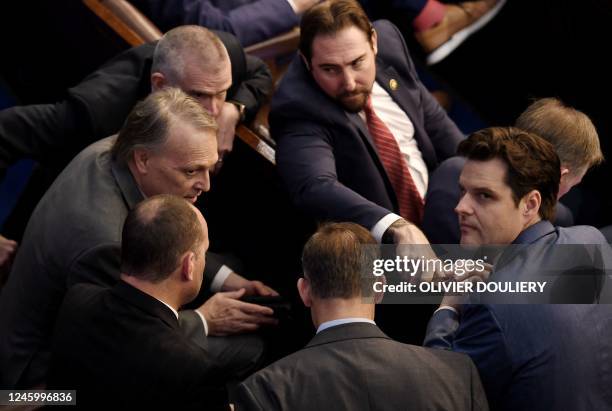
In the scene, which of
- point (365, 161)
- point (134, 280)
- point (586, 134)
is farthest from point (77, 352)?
point (586, 134)

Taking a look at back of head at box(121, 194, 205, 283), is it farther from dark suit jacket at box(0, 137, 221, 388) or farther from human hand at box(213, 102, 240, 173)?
human hand at box(213, 102, 240, 173)

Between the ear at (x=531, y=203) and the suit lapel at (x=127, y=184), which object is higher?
the ear at (x=531, y=203)

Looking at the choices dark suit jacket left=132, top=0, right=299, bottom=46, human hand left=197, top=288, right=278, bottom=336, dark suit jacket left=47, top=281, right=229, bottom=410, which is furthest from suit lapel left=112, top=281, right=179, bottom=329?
dark suit jacket left=132, top=0, right=299, bottom=46

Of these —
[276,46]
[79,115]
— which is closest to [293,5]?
[276,46]

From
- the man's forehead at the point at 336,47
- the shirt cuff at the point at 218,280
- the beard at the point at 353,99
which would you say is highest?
the man's forehead at the point at 336,47

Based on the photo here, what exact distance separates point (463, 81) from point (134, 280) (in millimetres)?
2045

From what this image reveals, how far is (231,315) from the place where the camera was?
2.56m

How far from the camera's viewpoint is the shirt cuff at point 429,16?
3.72 meters

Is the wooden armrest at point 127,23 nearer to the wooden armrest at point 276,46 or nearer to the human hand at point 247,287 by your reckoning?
the wooden armrest at point 276,46

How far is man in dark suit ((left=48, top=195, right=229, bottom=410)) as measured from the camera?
2.05 meters

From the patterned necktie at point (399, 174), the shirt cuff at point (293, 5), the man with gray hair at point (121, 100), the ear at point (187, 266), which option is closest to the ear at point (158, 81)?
the man with gray hair at point (121, 100)

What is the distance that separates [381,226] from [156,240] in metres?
0.64

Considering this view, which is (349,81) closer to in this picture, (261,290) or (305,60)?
(305,60)

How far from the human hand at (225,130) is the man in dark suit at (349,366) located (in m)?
0.72
